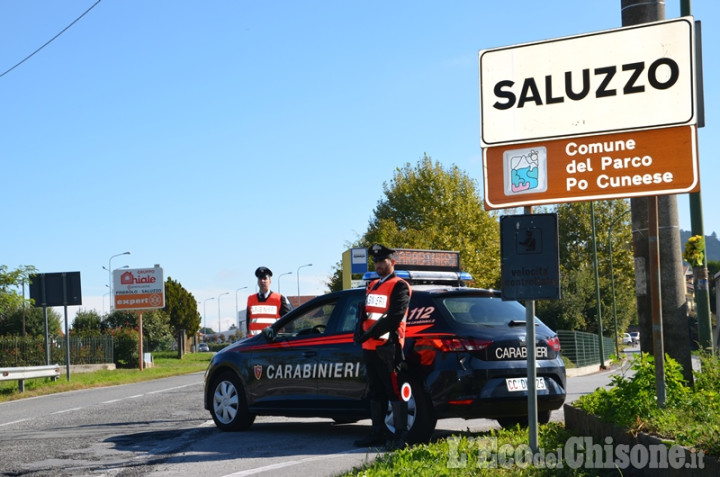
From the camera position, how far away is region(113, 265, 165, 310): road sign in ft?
192

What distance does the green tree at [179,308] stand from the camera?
78.9 meters

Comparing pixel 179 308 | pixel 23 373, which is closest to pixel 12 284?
pixel 23 373

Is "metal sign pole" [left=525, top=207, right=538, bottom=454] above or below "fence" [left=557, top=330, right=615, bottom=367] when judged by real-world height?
above

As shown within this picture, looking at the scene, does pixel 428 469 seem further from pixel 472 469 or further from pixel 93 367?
pixel 93 367

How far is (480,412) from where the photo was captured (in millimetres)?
8836

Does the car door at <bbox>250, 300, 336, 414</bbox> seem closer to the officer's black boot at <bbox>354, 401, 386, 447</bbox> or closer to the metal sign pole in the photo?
the officer's black boot at <bbox>354, 401, 386, 447</bbox>

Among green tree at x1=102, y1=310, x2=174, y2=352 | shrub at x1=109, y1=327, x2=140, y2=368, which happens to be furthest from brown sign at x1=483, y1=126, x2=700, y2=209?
green tree at x1=102, y1=310, x2=174, y2=352

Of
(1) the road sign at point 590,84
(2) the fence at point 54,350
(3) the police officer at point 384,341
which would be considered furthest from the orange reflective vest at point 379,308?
(2) the fence at point 54,350

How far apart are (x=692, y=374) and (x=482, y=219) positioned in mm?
52651

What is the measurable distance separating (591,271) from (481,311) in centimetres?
4919

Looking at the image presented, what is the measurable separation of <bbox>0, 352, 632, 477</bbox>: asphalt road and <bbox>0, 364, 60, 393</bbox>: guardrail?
29.5ft

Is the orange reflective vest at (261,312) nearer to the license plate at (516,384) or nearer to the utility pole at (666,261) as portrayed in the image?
the license plate at (516,384)

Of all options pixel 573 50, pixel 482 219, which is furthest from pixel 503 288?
pixel 482 219

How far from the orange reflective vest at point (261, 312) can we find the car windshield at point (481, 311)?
4196mm
